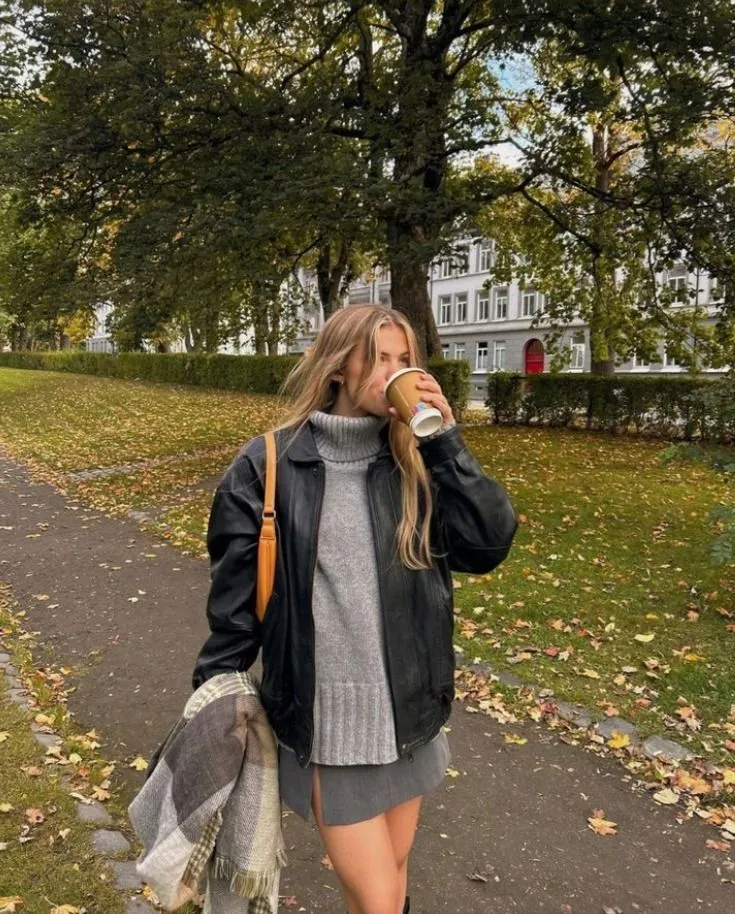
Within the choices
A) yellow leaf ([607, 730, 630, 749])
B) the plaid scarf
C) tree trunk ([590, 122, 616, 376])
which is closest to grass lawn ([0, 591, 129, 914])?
the plaid scarf

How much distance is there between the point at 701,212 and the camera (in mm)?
9977

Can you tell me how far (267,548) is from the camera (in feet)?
5.82

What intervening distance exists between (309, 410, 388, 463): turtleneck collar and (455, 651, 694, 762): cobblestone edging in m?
2.99

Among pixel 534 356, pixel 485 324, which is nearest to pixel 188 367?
pixel 534 356

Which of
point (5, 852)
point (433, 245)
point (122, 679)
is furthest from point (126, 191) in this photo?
point (5, 852)

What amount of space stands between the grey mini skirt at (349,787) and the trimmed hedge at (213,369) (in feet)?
58.4

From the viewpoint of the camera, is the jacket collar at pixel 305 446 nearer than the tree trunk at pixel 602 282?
Yes

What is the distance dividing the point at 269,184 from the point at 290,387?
7.47 meters

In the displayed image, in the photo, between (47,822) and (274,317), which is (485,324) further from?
(47,822)

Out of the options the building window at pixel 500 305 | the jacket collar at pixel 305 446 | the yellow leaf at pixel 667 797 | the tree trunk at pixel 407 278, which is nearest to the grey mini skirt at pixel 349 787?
the jacket collar at pixel 305 446

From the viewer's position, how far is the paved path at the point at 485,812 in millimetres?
2877

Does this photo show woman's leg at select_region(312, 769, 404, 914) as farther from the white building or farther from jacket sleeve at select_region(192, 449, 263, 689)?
the white building

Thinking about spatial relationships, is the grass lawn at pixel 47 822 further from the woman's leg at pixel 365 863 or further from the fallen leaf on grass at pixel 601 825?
the fallen leaf on grass at pixel 601 825

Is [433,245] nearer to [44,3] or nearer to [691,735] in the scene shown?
[44,3]
